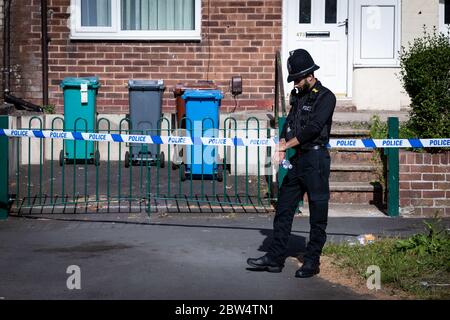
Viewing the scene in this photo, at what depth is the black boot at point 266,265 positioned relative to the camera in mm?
8148

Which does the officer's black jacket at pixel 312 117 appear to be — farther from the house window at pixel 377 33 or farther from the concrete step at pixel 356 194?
the house window at pixel 377 33

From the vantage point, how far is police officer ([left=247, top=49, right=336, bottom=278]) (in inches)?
311

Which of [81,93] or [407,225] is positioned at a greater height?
[81,93]

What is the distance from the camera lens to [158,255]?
8797 mm

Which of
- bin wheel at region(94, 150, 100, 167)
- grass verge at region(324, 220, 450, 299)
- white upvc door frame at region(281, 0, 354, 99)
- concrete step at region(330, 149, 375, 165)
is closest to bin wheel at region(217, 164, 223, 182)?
concrete step at region(330, 149, 375, 165)

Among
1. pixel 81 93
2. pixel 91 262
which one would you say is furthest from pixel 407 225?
pixel 81 93

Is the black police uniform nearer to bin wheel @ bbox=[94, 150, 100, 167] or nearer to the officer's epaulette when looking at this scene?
the officer's epaulette

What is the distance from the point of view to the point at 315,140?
7.95 m

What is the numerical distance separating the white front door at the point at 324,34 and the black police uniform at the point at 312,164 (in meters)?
6.61

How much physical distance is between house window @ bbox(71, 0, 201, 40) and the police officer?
6.67m

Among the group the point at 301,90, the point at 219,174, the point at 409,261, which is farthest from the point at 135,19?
the point at 409,261

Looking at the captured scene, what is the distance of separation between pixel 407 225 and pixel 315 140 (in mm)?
2851
